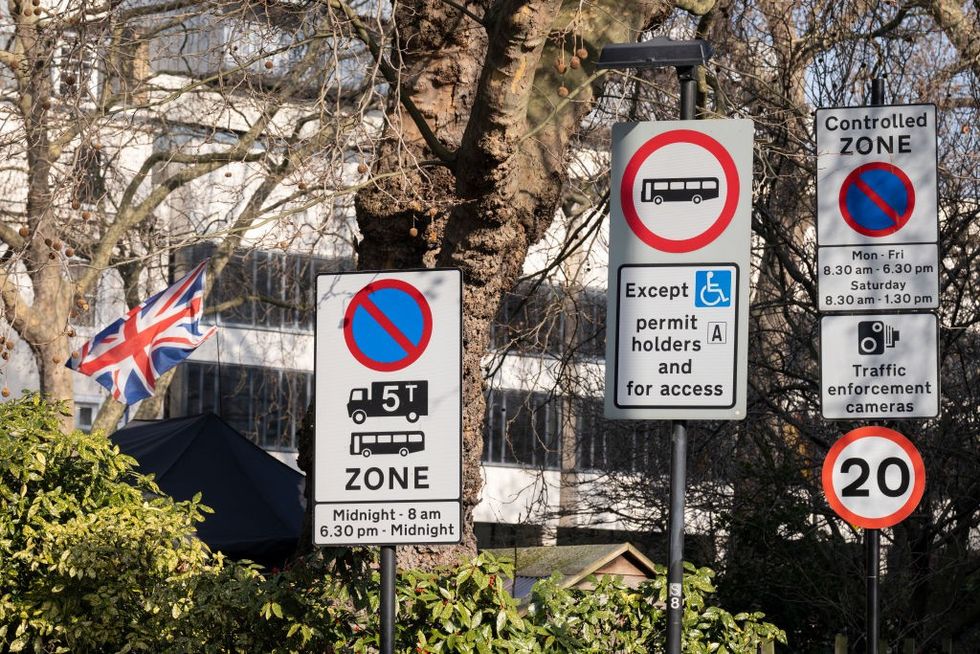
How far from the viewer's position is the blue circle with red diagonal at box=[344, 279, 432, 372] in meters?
5.30

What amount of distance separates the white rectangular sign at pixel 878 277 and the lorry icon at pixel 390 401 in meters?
4.10

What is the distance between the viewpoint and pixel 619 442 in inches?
776

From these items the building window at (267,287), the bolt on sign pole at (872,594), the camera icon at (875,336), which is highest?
the building window at (267,287)

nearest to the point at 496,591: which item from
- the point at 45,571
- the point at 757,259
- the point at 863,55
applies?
the point at 45,571

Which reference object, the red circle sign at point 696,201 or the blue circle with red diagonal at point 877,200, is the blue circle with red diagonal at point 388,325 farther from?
the blue circle with red diagonal at point 877,200

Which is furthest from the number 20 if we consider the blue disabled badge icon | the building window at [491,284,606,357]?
the building window at [491,284,606,357]

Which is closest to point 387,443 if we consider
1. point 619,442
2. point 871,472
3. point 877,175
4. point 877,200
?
point 871,472

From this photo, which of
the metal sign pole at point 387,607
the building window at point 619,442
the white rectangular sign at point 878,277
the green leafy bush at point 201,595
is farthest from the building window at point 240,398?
the metal sign pole at point 387,607

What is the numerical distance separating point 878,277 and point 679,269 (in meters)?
3.46

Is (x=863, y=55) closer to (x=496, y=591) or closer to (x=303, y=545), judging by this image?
(x=303, y=545)

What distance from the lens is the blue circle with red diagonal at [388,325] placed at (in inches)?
209

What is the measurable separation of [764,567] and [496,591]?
8561 mm

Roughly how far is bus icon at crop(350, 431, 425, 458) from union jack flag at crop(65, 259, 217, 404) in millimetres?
10988

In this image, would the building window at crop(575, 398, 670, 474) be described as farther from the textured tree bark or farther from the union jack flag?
the textured tree bark
